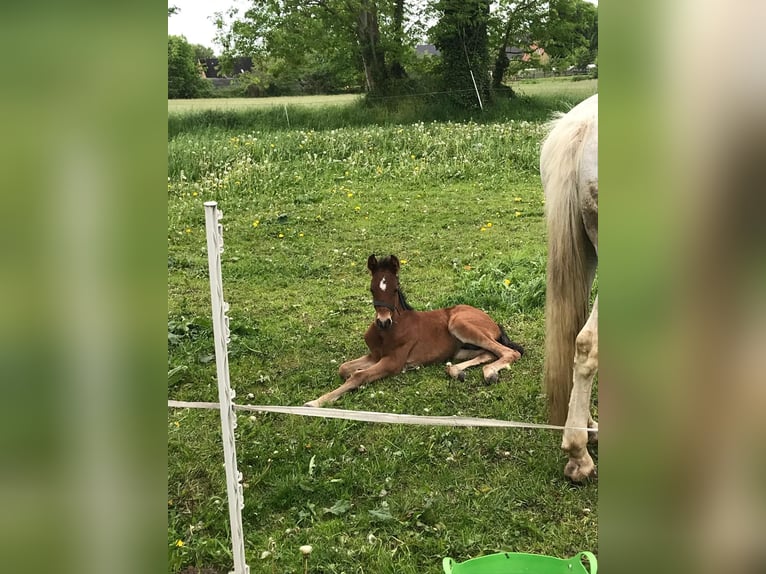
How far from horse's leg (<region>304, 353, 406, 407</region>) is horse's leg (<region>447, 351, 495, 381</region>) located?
0.32m

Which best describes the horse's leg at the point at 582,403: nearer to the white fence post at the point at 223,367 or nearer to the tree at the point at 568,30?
the tree at the point at 568,30

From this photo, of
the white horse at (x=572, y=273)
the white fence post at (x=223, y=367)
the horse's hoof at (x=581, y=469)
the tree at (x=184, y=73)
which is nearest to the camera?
the white fence post at (x=223, y=367)

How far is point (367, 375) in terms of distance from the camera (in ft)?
13.3

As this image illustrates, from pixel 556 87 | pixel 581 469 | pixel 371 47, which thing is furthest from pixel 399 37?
pixel 581 469

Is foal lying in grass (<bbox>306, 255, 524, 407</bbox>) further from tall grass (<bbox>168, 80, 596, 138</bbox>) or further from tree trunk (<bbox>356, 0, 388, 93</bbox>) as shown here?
tree trunk (<bbox>356, 0, 388, 93</bbox>)

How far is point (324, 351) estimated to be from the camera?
4371mm

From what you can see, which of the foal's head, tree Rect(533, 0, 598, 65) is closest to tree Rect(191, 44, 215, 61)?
the foal's head

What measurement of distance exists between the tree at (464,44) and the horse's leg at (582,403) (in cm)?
149

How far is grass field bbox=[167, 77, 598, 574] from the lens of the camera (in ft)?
9.47

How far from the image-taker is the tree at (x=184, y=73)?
4.00 m

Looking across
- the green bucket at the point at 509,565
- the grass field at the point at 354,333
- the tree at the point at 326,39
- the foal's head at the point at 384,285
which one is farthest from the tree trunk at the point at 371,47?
the green bucket at the point at 509,565

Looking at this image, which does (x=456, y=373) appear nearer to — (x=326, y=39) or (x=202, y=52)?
(x=326, y=39)
